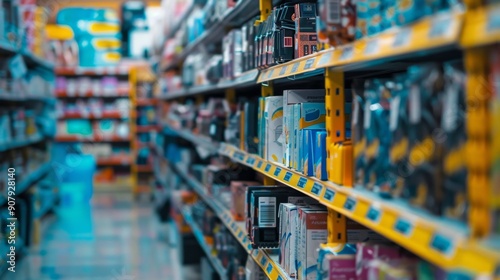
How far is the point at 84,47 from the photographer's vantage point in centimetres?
1348

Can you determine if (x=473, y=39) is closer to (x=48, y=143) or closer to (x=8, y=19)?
(x=8, y=19)

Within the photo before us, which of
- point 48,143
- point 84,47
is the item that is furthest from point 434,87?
point 84,47

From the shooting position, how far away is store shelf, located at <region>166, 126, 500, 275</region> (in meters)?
1.18

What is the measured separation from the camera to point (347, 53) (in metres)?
1.80

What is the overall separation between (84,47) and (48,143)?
5.34m

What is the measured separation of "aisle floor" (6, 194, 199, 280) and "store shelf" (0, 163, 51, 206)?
0.61 meters

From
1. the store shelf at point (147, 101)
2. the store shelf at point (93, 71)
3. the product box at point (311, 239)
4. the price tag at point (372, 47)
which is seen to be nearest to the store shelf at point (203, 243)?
the product box at point (311, 239)

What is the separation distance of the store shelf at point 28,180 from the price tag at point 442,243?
4.52 meters

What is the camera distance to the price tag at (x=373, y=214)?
5.17 feet

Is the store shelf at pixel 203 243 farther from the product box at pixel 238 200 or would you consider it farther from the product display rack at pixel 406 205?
the product display rack at pixel 406 205

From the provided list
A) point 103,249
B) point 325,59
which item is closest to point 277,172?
point 325,59

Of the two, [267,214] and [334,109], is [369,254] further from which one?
[267,214]

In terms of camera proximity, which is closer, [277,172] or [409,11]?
[409,11]

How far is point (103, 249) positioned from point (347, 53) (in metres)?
5.51
